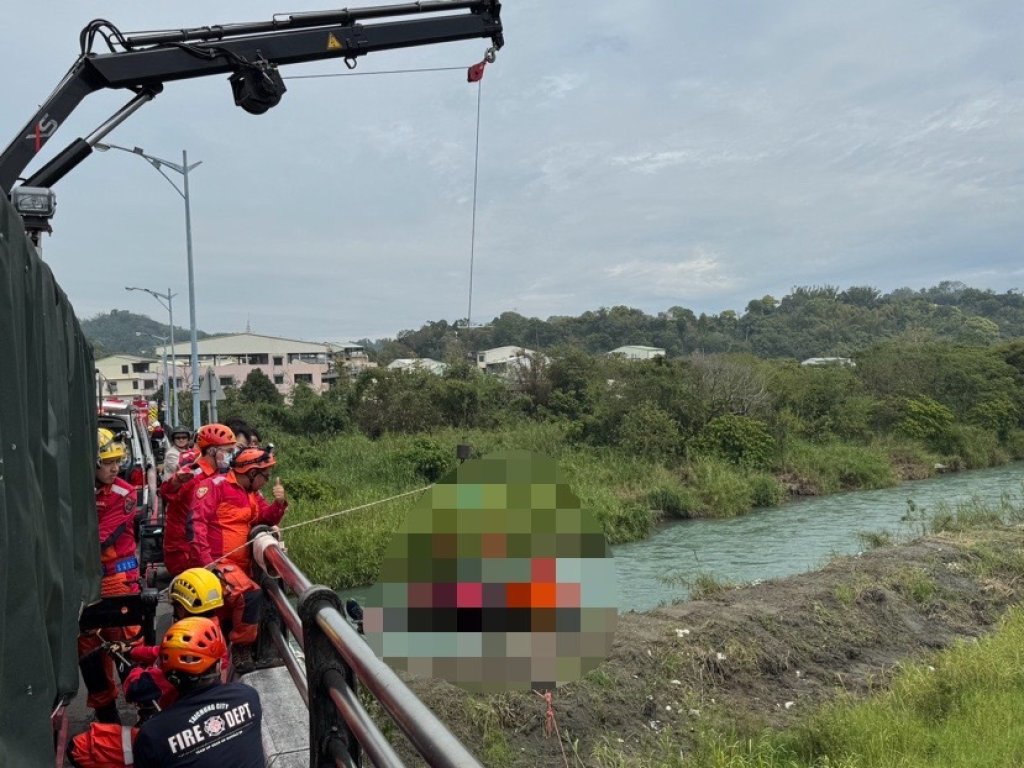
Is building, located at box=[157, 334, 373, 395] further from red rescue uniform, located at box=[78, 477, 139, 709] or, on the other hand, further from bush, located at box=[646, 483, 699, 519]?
red rescue uniform, located at box=[78, 477, 139, 709]

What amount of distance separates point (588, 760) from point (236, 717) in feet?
14.9

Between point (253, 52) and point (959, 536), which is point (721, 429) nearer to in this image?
point (959, 536)

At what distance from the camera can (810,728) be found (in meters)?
6.70

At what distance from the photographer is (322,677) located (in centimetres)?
246

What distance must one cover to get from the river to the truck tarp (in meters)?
10.2

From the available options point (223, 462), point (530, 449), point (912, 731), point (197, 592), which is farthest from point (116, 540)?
point (530, 449)

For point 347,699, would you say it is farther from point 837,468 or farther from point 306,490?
point 837,468

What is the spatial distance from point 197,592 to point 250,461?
164 cm

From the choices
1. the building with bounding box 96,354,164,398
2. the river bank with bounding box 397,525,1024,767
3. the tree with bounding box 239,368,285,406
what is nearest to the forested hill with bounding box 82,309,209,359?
the building with bounding box 96,354,164,398

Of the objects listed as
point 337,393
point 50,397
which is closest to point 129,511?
point 50,397

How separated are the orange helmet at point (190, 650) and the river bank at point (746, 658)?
146 inches

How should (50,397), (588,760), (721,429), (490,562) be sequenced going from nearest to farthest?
(50,397) < (490,562) < (588,760) < (721,429)

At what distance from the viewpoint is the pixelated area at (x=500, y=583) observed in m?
3.36

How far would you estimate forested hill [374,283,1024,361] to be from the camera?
93812 millimetres
